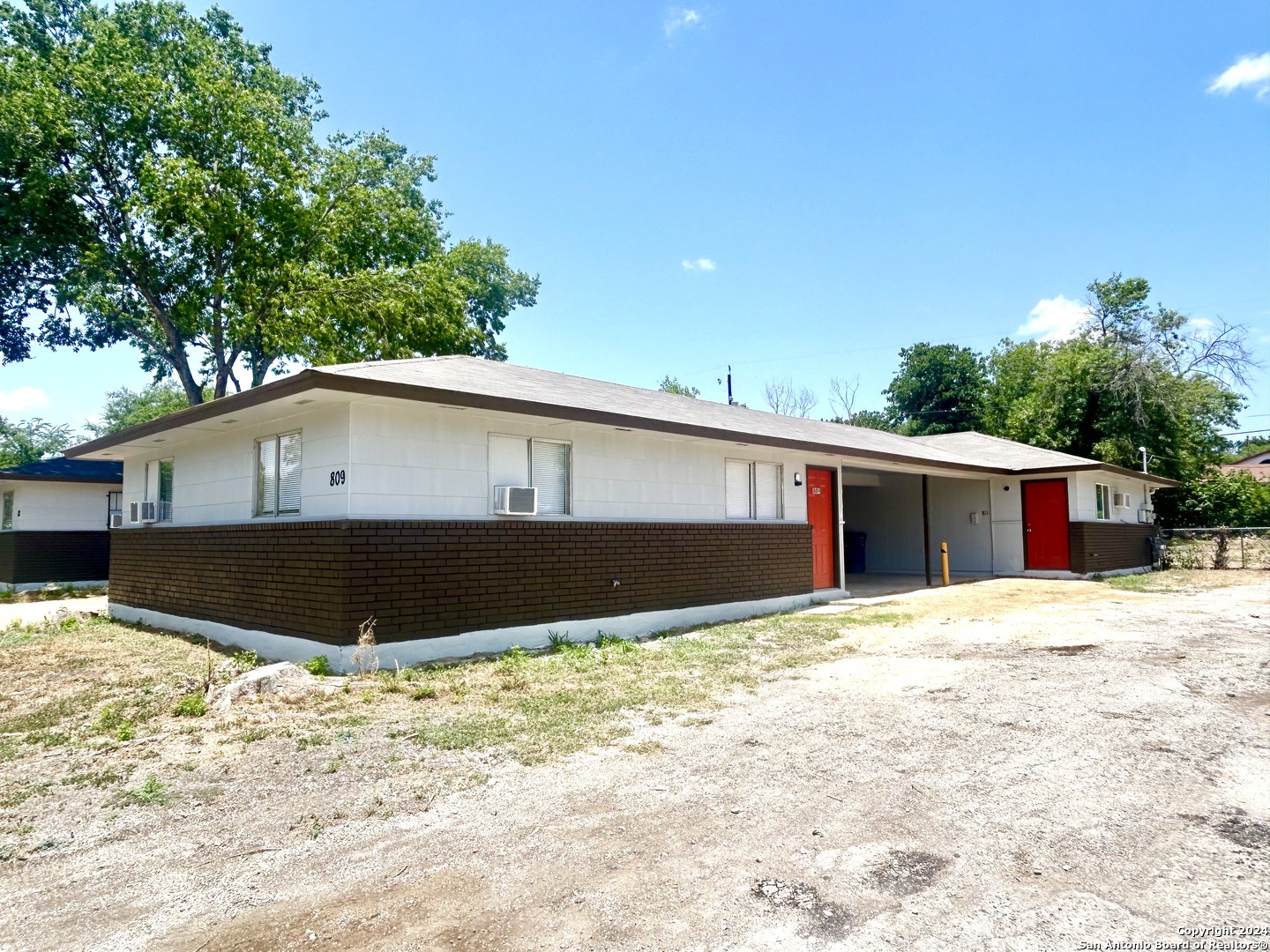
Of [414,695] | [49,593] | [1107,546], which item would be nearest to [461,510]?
[414,695]

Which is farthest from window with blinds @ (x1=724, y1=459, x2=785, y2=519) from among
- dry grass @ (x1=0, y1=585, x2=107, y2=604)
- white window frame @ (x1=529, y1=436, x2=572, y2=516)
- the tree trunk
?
the tree trunk

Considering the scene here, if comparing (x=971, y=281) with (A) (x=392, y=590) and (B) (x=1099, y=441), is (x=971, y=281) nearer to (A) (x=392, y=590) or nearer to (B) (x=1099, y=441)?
(B) (x=1099, y=441)

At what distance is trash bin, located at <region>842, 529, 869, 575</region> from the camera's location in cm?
2259

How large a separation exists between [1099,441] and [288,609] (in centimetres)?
3354

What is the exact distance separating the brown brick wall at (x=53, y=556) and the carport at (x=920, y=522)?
66.5ft

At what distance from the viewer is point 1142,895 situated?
312 centimetres

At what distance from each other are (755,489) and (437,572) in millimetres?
6579

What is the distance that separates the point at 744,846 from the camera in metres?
3.72

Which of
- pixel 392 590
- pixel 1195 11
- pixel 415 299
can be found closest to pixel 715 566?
pixel 392 590

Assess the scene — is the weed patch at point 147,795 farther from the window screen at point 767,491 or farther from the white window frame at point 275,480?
the window screen at point 767,491

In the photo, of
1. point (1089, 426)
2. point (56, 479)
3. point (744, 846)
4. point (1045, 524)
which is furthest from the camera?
point (1089, 426)

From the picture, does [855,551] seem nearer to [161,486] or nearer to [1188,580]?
[1188,580]

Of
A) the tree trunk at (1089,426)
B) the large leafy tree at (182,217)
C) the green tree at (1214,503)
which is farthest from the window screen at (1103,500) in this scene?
the large leafy tree at (182,217)

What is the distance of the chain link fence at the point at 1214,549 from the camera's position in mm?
23188
